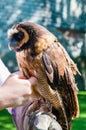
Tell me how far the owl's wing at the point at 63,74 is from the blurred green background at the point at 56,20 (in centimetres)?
886

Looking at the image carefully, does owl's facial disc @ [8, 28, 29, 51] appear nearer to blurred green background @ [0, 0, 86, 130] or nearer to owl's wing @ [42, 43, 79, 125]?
owl's wing @ [42, 43, 79, 125]

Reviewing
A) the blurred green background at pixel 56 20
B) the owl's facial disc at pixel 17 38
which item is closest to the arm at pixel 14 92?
the owl's facial disc at pixel 17 38

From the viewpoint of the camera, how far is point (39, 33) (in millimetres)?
2266

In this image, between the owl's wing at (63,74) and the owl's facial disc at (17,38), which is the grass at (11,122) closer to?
the owl's wing at (63,74)

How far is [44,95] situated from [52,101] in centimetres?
11

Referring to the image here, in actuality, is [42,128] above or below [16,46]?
below

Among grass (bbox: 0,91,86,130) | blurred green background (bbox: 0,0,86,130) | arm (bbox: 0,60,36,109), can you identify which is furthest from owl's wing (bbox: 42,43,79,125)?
blurred green background (bbox: 0,0,86,130)

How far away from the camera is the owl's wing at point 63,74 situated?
7.82ft

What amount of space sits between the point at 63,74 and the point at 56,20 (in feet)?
31.4

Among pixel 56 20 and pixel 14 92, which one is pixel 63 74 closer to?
pixel 14 92

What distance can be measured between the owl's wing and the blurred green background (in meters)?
8.86

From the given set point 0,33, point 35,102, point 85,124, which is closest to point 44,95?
point 35,102

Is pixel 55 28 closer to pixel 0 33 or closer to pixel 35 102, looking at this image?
pixel 0 33

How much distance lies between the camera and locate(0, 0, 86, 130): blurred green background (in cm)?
1157
